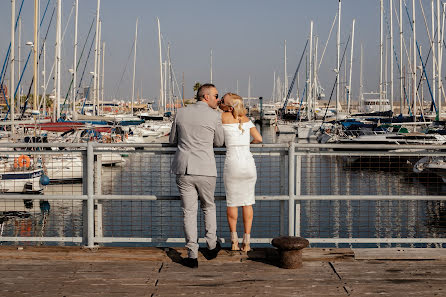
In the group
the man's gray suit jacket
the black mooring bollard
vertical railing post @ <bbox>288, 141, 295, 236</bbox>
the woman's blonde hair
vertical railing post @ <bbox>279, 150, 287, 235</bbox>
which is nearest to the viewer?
the black mooring bollard

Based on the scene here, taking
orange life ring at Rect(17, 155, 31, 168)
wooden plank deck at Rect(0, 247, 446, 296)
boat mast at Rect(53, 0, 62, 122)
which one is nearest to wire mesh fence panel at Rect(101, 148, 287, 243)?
wooden plank deck at Rect(0, 247, 446, 296)

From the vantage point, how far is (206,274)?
5637 mm

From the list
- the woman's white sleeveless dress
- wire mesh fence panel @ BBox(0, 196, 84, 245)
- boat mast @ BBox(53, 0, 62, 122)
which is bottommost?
wire mesh fence panel @ BBox(0, 196, 84, 245)

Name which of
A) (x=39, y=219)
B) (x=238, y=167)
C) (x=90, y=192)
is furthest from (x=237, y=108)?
(x=39, y=219)

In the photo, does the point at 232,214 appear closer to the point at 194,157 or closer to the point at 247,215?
the point at 247,215

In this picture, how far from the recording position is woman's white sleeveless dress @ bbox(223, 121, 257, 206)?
6137mm

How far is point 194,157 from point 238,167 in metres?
0.53

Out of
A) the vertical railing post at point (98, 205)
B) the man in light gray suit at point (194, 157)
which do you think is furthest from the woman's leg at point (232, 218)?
the vertical railing post at point (98, 205)

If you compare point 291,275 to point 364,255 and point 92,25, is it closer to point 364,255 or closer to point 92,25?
point 364,255

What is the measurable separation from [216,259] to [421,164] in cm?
2030

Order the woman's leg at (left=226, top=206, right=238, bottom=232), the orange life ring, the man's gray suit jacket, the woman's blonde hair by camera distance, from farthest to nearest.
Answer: the orange life ring → the woman's leg at (left=226, top=206, right=238, bottom=232) → the woman's blonde hair → the man's gray suit jacket

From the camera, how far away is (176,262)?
20.0ft

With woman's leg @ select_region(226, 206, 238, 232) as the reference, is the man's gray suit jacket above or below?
above

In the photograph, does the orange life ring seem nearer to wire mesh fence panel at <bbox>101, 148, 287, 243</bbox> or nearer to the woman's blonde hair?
wire mesh fence panel at <bbox>101, 148, 287, 243</bbox>
